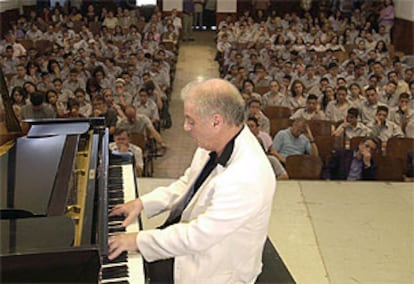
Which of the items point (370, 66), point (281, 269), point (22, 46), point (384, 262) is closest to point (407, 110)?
point (370, 66)

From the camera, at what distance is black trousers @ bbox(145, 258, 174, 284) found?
231 centimetres

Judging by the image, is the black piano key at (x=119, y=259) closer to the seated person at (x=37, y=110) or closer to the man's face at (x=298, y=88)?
the seated person at (x=37, y=110)

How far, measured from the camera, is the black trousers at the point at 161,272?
2.31m

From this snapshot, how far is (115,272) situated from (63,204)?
349mm

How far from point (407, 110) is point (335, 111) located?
88cm

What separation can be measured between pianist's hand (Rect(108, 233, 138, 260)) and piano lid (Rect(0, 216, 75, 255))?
227mm

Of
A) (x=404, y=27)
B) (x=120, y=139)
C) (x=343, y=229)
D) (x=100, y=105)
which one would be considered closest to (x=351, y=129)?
(x=343, y=229)

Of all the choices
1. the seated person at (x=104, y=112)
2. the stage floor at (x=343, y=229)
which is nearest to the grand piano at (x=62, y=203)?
the stage floor at (x=343, y=229)

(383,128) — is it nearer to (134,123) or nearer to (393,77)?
(393,77)

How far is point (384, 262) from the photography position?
349 centimetres

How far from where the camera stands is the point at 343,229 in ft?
13.0

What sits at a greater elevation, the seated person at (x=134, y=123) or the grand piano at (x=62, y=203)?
the grand piano at (x=62, y=203)

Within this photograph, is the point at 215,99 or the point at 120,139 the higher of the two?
the point at 215,99

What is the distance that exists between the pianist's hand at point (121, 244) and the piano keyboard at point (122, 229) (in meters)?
0.04
